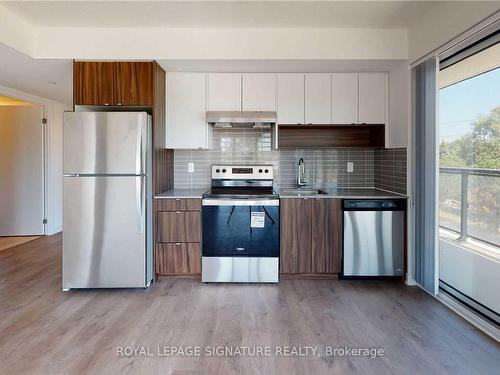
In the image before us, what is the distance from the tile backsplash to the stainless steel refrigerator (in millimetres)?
963

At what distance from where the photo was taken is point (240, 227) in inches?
131

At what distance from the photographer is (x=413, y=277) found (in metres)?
3.32

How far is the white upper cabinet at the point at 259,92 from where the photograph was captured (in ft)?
12.1

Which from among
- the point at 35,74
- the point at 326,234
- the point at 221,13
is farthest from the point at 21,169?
the point at 326,234

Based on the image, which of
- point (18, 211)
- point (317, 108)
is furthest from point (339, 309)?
point (18, 211)

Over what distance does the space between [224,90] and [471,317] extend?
9.79 feet

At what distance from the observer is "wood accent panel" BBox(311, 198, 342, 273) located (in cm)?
340

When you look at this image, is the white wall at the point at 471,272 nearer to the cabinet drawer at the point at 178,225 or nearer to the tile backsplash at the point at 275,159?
the tile backsplash at the point at 275,159

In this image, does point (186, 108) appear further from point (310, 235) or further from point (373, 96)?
point (373, 96)

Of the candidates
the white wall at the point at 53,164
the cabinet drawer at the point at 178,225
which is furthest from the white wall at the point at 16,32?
the white wall at the point at 53,164

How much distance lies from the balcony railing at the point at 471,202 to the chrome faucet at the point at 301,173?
4.86 ft

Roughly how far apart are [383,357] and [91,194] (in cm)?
262

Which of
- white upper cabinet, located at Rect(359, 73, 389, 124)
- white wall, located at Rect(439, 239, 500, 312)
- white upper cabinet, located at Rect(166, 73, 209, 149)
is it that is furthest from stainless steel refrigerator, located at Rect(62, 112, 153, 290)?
white wall, located at Rect(439, 239, 500, 312)

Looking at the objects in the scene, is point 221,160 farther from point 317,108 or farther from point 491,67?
point 491,67
